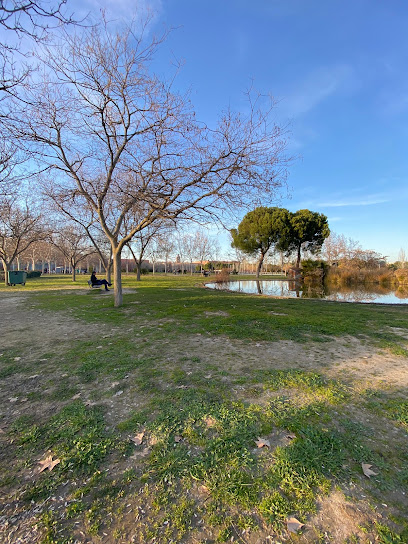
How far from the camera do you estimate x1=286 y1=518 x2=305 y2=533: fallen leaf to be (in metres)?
1.45

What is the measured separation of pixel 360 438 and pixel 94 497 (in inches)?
81.1

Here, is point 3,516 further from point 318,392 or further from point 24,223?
point 24,223

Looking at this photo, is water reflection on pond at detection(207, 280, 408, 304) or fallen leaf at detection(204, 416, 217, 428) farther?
water reflection on pond at detection(207, 280, 408, 304)

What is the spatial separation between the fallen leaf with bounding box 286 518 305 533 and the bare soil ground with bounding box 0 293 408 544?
0.04m

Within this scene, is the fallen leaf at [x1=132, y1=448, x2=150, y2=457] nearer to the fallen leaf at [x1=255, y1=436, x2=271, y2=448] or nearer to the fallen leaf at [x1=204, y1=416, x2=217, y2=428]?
the fallen leaf at [x1=204, y1=416, x2=217, y2=428]

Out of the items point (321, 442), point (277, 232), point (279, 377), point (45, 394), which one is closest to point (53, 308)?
point (45, 394)

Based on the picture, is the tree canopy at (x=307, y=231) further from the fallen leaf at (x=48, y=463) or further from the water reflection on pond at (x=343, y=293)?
the fallen leaf at (x=48, y=463)

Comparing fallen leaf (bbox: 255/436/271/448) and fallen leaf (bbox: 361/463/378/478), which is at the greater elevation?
fallen leaf (bbox: 255/436/271/448)

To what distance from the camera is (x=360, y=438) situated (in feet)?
7.08

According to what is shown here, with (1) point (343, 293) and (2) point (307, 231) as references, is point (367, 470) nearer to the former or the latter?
(1) point (343, 293)

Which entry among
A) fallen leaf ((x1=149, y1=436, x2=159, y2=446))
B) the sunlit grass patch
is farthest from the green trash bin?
the sunlit grass patch

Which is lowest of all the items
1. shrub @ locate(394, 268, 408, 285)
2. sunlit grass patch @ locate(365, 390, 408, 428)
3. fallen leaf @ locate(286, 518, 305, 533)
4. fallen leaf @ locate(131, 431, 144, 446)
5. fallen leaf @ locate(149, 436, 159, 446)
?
fallen leaf @ locate(286, 518, 305, 533)

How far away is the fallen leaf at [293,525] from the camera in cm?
145

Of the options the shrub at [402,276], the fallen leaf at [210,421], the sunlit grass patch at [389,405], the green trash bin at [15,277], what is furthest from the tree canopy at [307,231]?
the fallen leaf at [210,421]
